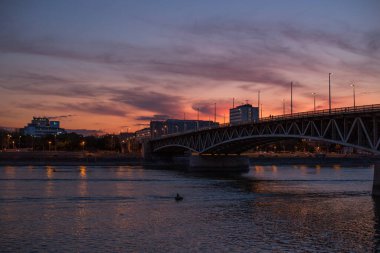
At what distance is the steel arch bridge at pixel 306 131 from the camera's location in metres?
Result: 65.1

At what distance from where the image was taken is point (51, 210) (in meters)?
52.7

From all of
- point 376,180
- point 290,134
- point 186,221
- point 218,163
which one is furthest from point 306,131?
point 218,163

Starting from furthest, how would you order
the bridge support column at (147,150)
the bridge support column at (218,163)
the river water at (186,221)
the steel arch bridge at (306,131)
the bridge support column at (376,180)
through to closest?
the bridge support column at (147,150) < the bridge support column at (218,163) < the steel arch bridge at (306,131) < the bridge support column at (376,180) < the river water at (186,221)

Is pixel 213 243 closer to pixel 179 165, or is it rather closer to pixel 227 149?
pixel 227 149

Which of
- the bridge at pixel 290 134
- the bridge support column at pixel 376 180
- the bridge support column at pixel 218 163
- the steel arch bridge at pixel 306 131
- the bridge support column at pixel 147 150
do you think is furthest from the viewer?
the bridge support column at pixel 147 150

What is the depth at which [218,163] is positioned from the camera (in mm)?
129750

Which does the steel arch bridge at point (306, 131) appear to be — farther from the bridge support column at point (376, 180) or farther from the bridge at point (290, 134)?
the bridge support column at point (376, 180)


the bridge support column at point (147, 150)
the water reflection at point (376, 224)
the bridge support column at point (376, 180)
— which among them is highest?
the bridge support column at point (147, 150)

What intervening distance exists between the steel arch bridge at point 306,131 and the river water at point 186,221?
25.0ft

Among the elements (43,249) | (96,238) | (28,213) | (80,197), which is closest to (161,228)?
(96,238)

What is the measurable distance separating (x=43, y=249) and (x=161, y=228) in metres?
11.0

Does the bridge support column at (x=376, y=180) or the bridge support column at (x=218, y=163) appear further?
the bridge support column at (x=218, y=163)

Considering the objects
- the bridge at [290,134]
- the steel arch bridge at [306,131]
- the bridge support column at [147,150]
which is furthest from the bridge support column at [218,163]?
the bridge support column at [147,150]

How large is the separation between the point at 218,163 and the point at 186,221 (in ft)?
272
